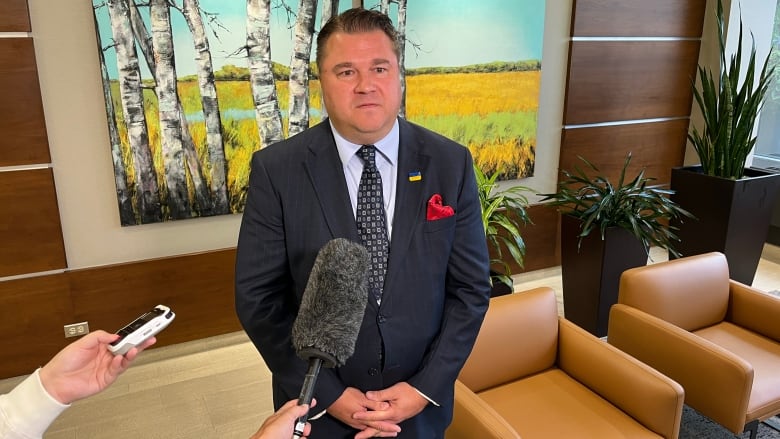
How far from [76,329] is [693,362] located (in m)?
3.13

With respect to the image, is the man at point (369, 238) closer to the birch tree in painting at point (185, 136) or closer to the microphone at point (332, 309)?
the microphone at point (332, 309)

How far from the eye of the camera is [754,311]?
2803 millimetres

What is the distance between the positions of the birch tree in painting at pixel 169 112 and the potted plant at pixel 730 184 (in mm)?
3428

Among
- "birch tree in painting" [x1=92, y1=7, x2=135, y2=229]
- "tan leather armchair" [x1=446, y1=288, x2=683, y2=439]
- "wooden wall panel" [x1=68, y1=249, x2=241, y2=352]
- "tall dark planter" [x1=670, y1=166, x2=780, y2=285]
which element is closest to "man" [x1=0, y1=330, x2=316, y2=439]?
"tan leather armchair" [x1=446, y1=288, x2=683, y2=439]

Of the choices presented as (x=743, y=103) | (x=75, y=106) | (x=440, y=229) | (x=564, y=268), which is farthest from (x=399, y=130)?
(x=743, y=103)

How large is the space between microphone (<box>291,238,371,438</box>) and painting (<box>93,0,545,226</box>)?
2.37 m

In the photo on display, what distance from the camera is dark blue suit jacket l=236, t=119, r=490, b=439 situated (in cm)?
144

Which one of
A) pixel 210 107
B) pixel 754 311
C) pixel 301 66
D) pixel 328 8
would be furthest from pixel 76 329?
pixel 754 311

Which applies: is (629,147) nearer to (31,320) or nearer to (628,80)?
(628,80)

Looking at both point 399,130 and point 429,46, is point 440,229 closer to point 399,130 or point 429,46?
point 399,130

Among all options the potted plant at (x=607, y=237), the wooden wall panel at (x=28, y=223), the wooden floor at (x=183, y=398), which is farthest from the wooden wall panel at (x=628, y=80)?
the wooden wall panel at (x=28, y=223)

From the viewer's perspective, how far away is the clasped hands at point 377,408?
1.45 meters

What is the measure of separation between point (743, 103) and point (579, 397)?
276 centimetres

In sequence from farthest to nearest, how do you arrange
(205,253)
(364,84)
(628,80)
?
(628,80)
(205,253)
(364,84)
